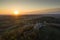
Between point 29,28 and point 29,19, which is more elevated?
point 29,19

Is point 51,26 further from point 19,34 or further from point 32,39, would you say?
point 19,34

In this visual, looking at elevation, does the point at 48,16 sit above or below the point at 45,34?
above

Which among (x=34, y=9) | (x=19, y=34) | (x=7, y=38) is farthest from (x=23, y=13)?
(x=7, y=38)

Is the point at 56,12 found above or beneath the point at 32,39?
above

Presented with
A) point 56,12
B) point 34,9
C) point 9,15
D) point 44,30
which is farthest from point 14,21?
point 56,12

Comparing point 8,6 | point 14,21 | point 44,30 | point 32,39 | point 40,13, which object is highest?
point 8,6

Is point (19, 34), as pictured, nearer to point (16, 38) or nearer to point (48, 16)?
point (16, 38)
